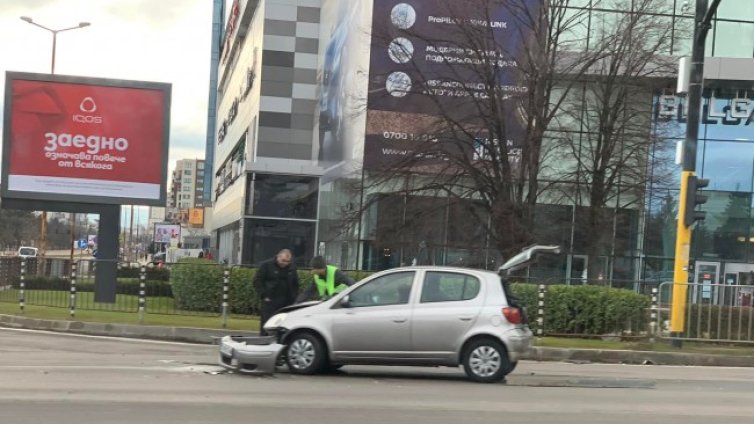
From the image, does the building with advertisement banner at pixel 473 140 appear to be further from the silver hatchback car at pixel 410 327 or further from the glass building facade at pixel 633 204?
the silver hatchback car at pixel 410 327

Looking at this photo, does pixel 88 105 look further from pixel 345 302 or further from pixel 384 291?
pixel 384 291

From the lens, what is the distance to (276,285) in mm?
11523

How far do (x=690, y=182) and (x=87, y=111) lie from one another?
638 inches

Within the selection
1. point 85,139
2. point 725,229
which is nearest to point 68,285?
point 85,139

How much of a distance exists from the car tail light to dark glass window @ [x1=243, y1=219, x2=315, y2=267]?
32.0 metres

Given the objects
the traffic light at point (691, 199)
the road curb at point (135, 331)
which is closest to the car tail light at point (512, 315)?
the road curb at point (135, 331)

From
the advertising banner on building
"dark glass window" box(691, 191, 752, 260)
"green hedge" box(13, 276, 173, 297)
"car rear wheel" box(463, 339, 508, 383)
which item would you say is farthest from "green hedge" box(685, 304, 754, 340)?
"dark glass window" box(691, 191, 752, 260)

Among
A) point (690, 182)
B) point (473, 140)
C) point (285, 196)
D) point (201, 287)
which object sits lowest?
point (201, 287)

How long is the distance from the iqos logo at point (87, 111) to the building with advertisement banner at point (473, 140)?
27.5 feet

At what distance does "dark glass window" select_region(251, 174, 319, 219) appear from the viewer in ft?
136

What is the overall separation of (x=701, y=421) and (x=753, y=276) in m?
26.1

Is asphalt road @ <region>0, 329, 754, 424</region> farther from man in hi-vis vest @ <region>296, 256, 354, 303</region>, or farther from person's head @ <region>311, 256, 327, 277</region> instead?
person's head @ <region>311, 256, 327, 277</region>

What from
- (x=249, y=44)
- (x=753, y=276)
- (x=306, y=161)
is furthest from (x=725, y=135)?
(x=249, y=44)

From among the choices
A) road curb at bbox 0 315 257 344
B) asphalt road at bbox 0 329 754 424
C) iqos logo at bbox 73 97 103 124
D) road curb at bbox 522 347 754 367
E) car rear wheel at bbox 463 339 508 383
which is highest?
iqos logo at bbox 73 97 103 124
